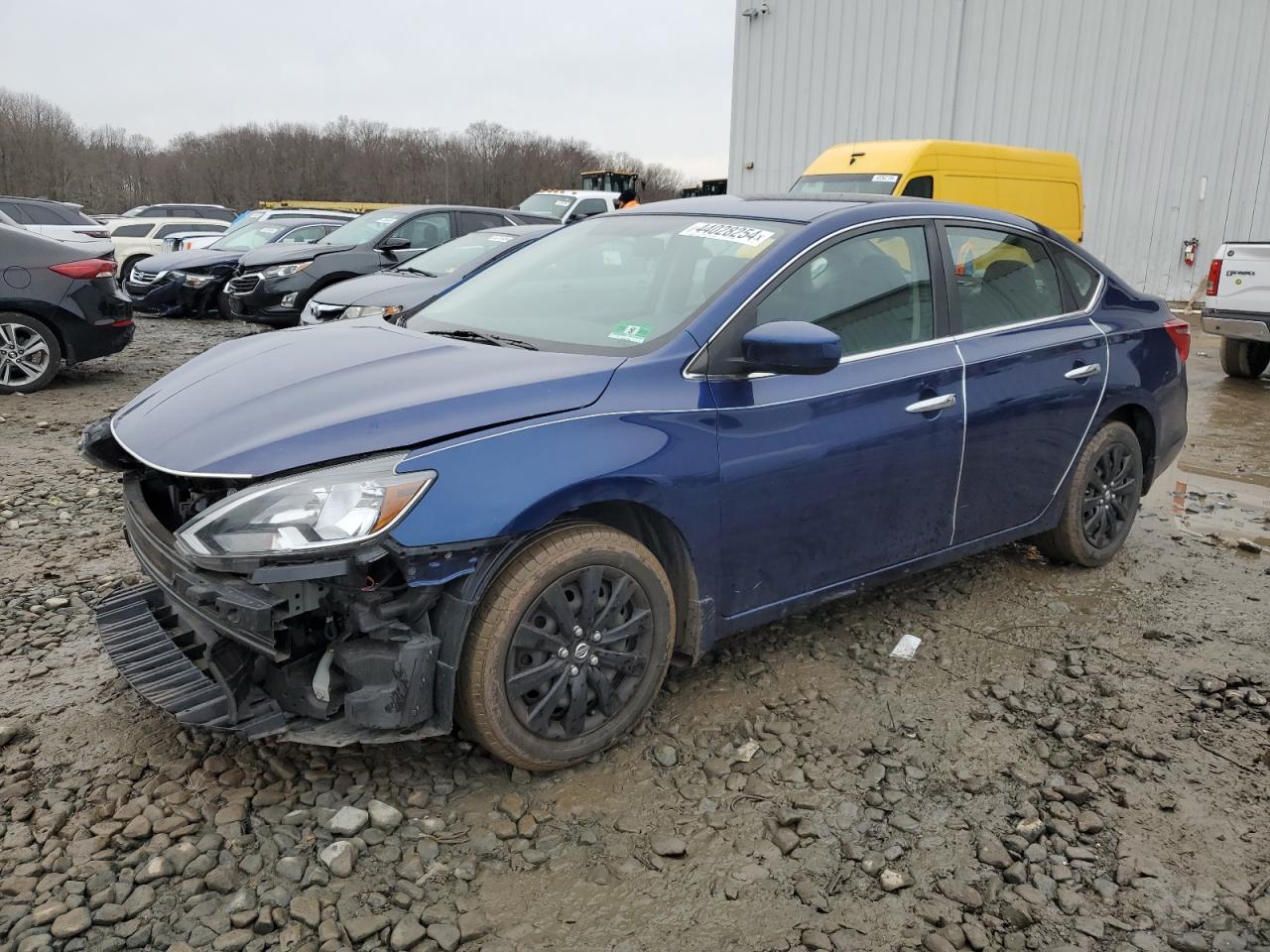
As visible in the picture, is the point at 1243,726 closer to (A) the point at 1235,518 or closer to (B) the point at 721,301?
(B) the point at 721,301

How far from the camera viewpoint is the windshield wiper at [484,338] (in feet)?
10.4

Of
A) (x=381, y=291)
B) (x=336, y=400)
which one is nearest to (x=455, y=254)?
(x=381, y=291)

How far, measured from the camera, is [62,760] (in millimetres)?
2779

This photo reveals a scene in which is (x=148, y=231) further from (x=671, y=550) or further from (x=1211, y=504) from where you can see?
(x=671, y=550)

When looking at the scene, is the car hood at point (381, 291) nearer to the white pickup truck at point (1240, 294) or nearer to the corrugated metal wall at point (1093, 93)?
the white pickup truck at point (1240, 294)

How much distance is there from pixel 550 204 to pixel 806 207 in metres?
15.5

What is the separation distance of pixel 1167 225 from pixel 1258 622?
15.4 metres

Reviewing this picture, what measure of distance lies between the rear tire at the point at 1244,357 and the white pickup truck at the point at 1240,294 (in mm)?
141

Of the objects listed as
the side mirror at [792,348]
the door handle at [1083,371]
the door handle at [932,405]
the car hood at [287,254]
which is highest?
the side mirror at [792,348]

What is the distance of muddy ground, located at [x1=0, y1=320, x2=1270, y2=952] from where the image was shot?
227 cm

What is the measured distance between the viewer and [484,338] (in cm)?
327

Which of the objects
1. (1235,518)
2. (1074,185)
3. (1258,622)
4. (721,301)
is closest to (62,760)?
(721,301)

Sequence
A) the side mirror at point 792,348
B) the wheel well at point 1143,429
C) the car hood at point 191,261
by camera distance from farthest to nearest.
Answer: the car hood at point 191,261, the wheel well at point 1143,429, the side mirror at point 792,348

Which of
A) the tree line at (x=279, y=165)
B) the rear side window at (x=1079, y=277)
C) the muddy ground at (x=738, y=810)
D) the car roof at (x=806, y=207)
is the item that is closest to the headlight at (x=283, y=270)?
the muddy ground at (x=738, y=810)
